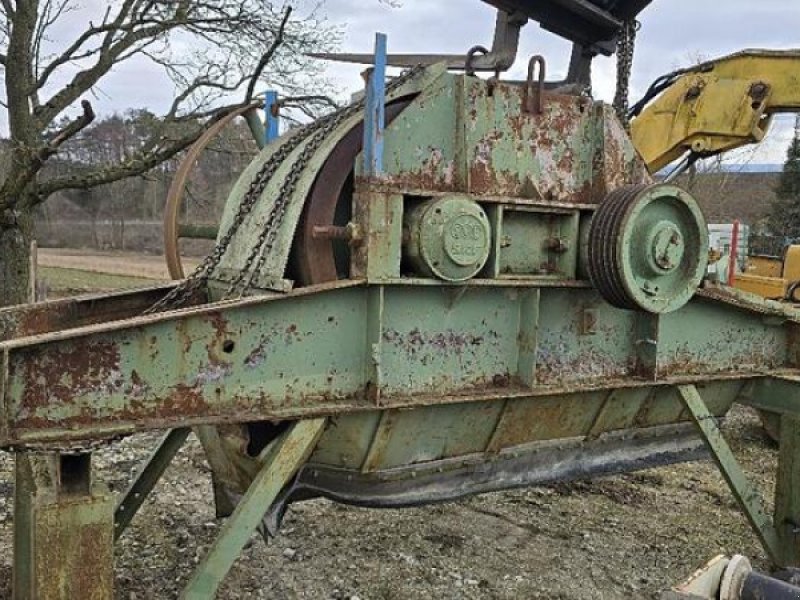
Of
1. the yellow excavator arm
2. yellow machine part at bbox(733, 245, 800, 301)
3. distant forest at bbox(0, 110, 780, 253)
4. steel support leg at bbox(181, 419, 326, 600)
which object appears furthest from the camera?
distant forest at bbox(0, 110, 780, 253)

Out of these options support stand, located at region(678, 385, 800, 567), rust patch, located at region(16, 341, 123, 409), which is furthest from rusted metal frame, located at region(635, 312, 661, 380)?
rust patch, located at region(16, 341, 123, 409)

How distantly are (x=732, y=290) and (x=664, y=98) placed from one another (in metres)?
2.57

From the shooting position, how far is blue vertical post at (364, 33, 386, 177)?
275 cm

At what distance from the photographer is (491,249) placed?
3.08 m

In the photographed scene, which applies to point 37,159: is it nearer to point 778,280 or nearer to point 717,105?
point 717,105

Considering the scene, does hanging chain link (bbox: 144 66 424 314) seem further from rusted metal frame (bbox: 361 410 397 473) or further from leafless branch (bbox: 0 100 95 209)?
leafless branch (bbox: 0 100 95 209)

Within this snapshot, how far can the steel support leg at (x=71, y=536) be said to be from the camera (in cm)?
234

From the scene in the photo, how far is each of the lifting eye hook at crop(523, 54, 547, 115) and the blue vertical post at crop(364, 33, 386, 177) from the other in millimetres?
698

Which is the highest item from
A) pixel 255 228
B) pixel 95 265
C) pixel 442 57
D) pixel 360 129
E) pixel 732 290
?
pixel 442 57

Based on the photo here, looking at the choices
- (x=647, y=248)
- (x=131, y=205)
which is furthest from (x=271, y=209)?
(x=131, y=205)

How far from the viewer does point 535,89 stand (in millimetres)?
3230

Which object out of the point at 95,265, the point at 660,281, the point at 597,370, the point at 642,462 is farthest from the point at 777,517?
the point at 95,265

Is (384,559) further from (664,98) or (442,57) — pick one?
(664,98)

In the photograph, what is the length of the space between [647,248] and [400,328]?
3.43 ft
